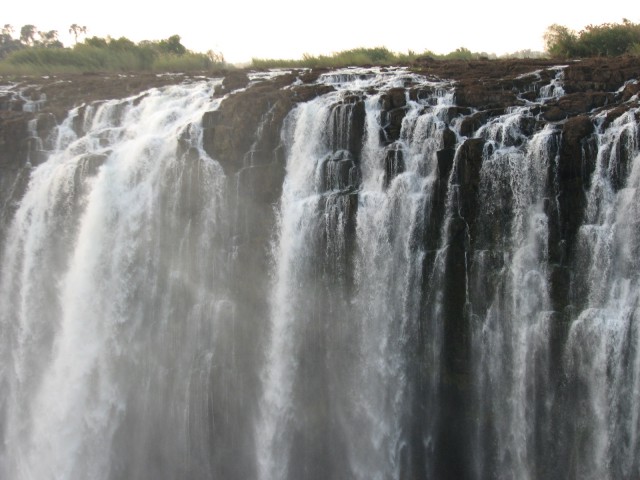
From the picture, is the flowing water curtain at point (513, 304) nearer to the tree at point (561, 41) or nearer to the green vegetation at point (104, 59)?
the tree at point (561, 41)

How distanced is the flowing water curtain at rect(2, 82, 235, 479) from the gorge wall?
2.5 inches

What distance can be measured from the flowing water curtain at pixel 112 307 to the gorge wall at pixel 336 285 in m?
0.06

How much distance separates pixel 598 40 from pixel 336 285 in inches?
674

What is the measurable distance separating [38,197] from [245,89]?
7475 mm

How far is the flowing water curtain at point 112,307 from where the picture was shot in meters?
18.9

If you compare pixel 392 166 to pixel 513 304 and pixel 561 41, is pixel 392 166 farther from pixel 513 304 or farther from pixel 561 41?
pixel 561 41

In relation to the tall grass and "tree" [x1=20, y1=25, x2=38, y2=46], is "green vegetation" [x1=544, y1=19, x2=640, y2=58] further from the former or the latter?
"tree" [x1=20, y1=25, x2=38, y2=46]

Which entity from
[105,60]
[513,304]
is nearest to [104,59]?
[105,60]

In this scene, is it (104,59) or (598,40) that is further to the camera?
(104,59)

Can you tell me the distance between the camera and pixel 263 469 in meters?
17.6

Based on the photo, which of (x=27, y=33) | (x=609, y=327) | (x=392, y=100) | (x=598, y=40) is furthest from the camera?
(x=27, y=33)

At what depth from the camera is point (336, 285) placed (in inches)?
700

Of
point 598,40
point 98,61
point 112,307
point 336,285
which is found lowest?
point 112,307

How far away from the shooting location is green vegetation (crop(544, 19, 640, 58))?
1064 inches
